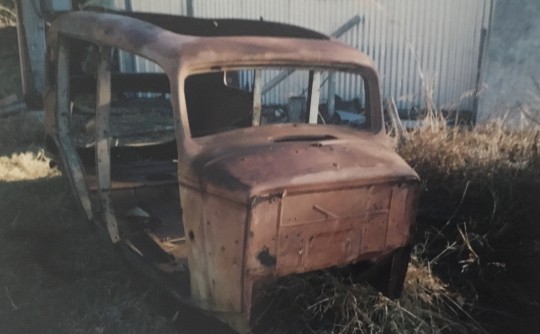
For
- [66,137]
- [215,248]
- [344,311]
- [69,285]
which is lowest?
[69,285]

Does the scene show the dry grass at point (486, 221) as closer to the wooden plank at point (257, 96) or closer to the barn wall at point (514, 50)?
the wooden plank at point (257, 96)

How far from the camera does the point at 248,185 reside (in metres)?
2.82

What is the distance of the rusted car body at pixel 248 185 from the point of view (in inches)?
114

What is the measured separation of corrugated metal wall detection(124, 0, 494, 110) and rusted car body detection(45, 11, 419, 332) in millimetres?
5466

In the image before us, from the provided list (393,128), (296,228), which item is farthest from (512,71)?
(296,228)

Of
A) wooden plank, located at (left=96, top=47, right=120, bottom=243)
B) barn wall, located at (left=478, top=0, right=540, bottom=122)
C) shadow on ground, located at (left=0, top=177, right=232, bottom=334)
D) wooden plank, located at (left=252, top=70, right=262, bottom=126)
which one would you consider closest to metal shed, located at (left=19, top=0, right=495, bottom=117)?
barn wall, located at (left=478, top=0, right=540, bottom=122)

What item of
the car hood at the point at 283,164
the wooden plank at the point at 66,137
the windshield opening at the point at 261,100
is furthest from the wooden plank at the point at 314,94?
the wooden plank at the point at 66,137

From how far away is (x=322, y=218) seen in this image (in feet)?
9.74

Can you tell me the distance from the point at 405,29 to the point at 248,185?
7.65 metres

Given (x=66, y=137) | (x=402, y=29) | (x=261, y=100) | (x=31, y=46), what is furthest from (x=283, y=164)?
(x=31, y=46)

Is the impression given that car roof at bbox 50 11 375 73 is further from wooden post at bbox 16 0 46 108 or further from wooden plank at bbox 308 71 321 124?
wooden post at bbox 16 0 46 108

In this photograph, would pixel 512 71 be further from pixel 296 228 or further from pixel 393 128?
pixel 296 228

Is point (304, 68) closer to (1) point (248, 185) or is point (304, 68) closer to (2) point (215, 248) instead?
(1) point (248, 185)

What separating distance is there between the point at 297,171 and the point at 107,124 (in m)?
1.61
